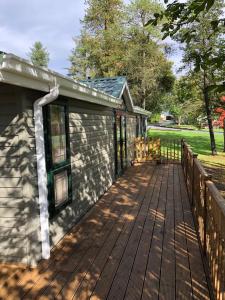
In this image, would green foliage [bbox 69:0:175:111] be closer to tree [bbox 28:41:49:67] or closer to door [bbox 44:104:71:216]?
door [bbox 44:104:71:216]

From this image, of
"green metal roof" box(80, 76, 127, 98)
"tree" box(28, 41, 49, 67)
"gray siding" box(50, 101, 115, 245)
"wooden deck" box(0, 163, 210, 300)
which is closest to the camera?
"wooden deck" box(0, 163, 210, 300)

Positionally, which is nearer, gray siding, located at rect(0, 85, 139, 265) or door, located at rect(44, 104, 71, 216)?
gray siding, located at rect(0, 85, 139, 265)

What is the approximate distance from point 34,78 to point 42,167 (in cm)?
123

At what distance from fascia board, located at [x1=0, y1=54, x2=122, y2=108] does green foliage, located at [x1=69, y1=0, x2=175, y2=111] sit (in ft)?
62.8

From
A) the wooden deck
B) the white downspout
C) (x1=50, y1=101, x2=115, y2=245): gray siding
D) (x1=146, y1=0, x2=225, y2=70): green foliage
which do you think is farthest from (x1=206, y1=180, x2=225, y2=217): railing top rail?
(x1=50, y1=101, x2=115, y2=245): gray siding

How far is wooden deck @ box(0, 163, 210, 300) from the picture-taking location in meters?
3.12

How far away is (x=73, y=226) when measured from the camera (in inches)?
197

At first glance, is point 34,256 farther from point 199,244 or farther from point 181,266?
point 199,244

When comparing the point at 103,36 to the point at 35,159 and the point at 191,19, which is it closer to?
the point at 35,159

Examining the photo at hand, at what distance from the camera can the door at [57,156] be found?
4.04m

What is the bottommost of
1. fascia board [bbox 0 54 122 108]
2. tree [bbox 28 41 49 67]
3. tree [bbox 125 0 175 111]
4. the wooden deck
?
the wooden deck

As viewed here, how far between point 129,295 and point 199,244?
5.35 feet

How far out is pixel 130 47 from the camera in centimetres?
2347

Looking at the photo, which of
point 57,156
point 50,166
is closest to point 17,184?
point 50,166
